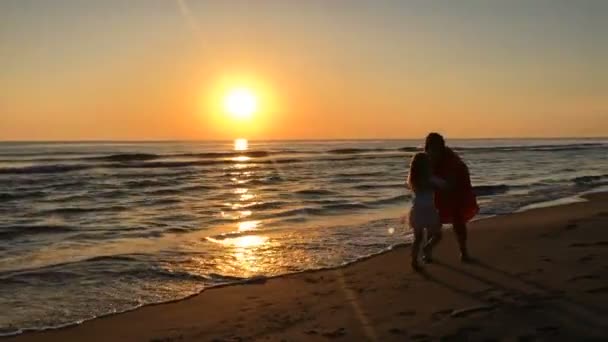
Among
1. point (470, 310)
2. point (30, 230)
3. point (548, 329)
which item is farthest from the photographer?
point (30, 230)

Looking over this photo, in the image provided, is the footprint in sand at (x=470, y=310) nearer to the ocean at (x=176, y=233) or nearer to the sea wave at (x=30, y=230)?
Result: the ocean at (x=176, y=233)

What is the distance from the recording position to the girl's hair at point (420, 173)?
791 centimetres

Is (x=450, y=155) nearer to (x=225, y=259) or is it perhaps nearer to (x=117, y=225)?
(x=225, y=259)

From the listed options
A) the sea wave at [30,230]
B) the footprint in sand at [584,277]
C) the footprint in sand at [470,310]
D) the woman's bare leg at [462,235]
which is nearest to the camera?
the footprint in sand at [470,310]

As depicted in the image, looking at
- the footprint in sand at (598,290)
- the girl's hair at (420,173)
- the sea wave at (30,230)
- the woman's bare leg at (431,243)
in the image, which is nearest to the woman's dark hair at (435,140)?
the girl's hair at (420,173)

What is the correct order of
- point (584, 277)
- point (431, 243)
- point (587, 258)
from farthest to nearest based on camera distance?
point (431, 243), point (587, 258), point (584, 277)

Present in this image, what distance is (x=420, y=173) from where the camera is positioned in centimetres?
791

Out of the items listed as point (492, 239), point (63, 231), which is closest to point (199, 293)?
point (492, 239)

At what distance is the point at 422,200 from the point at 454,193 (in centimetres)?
64

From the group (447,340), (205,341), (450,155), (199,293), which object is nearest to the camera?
(447,340)

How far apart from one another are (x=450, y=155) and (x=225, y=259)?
4.00 m

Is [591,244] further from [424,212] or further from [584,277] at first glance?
[424,212]

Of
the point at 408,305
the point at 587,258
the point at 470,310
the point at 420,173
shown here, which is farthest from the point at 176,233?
the point at 470,310

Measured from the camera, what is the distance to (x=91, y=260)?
32.7 ft
